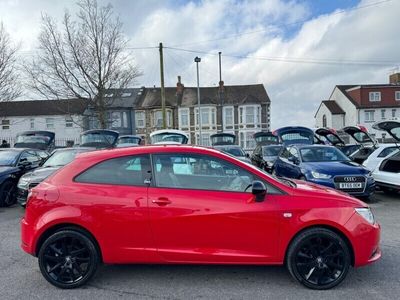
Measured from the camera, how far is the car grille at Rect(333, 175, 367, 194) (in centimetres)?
828

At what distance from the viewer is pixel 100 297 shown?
366cm

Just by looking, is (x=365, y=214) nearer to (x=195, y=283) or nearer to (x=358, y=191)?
(x=195, y=283)

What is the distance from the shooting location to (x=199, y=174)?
4.05 m

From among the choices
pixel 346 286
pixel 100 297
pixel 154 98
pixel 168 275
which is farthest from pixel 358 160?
pixel 154 98

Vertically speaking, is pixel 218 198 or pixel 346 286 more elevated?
pixel 218 198

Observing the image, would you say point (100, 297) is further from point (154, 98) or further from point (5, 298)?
point (154, 98)

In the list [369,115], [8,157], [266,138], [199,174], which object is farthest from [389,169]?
[369,115]

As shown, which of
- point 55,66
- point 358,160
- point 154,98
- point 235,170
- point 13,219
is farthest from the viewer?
point 154,98

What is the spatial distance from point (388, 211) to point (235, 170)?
5556mm

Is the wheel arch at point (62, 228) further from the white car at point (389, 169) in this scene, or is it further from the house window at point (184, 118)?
the house window at point (184, 118)

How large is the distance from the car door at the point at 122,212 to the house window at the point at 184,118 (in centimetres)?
3647

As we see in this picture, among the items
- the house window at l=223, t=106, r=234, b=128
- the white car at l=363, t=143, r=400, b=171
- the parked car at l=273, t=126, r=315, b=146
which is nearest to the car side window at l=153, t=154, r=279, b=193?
the white car at l=363, t=143, r=400, b=171

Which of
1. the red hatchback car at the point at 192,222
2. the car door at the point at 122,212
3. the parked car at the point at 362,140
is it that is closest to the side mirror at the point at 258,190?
the red hatchback car at the point at 192,222

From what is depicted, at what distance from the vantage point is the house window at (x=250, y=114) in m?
39.8
